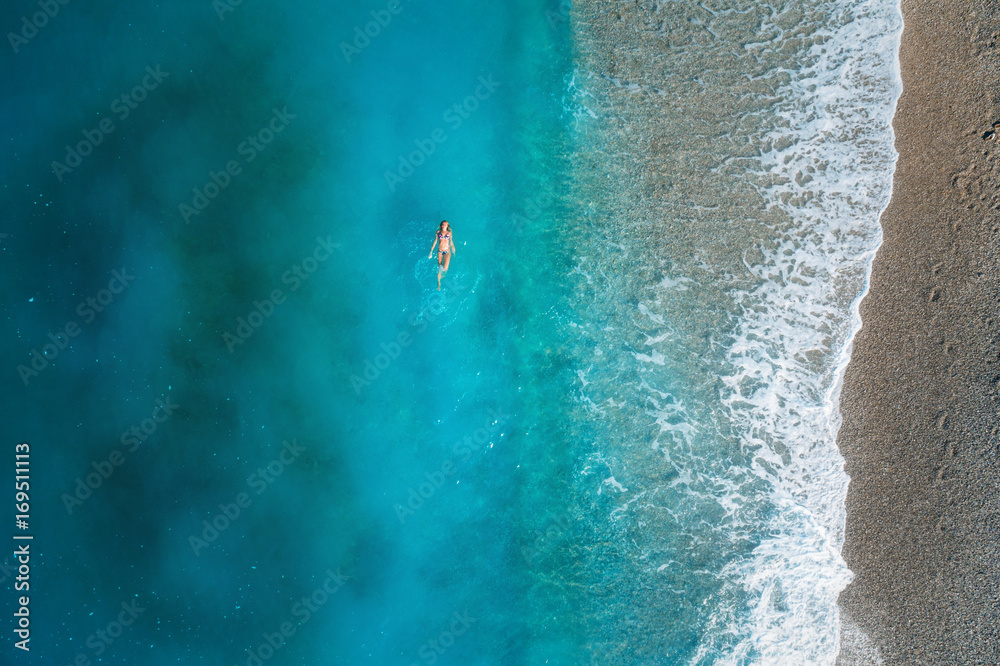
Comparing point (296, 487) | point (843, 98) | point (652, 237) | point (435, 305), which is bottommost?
point (296, 487)

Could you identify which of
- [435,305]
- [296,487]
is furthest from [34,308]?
[435,305]

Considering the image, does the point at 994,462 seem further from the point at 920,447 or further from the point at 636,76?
the point at 636,76

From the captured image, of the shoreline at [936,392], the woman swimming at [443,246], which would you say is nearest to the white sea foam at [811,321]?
the shoreline at [936,392]

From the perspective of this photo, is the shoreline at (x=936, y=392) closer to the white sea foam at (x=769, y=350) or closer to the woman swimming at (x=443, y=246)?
the white sea foam at (x=769, y=350)

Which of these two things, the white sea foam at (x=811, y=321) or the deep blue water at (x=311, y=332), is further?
the deep blue water at (x=311, y=332)

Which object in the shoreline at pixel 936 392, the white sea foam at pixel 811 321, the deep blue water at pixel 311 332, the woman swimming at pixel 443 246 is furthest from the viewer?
the deep blue water at pixel 311 332
